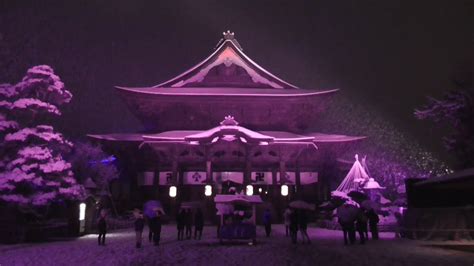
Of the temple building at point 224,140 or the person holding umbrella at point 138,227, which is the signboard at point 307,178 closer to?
the temple building at point 224,140

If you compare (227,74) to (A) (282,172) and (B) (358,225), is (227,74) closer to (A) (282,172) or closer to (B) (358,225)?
(A) (282,172)

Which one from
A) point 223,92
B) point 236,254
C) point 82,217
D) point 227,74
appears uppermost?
point 227,74

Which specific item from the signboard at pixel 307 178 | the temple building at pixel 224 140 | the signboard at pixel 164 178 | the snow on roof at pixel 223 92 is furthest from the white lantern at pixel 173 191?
the signboard at pixel 307 178

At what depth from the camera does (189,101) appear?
107 feet

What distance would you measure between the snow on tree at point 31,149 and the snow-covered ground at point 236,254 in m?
2.89

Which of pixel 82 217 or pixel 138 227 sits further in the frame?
pixel 82 217

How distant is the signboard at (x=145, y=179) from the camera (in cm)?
3178

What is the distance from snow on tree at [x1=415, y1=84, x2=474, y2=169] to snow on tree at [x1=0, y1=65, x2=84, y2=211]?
58.7 ft

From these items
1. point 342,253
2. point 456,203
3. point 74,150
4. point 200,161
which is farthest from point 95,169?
point 456,203

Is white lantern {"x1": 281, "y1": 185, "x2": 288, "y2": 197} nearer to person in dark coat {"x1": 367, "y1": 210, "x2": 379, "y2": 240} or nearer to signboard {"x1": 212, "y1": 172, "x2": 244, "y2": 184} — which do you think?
signboard {"x1": 212, "y1": 172, "x2": 244, "y2": 184}

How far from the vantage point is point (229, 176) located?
31781 millimetres

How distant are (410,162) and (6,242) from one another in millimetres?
38563

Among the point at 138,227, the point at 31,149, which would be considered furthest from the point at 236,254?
the point at 31,149

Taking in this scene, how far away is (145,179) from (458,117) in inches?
850
